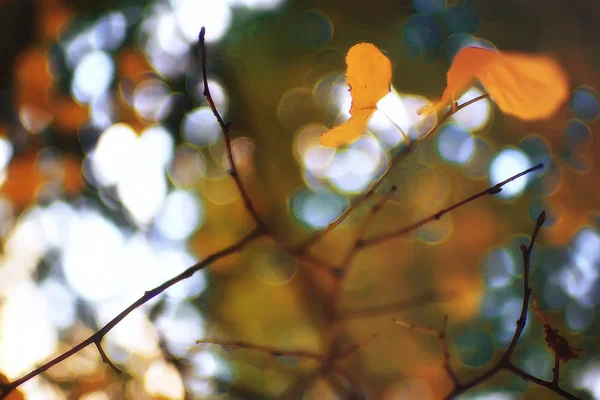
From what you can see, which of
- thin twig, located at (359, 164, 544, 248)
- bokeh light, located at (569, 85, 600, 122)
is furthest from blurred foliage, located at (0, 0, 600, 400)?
thin twig, located at (359, 164, 544, 248)

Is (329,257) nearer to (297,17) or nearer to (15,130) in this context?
(297,17)

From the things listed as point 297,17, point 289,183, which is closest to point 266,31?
point 297,17

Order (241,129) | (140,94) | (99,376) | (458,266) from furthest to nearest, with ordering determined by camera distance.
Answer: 1. (458,266)
2. (140,94)
3. (241,129)
4. (99,376)

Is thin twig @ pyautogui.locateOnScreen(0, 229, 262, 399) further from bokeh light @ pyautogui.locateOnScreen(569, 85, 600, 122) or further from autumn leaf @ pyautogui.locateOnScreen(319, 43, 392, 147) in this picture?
bokeh light @ pyautogui.locateOnScreen(569, 85, 600, 122)

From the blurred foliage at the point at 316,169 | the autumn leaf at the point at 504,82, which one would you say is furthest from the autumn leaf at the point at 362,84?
the blurred foliage at the point at 316,169

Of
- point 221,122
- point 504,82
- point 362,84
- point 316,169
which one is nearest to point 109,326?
point 221,122

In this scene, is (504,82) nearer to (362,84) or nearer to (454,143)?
(362,84)
